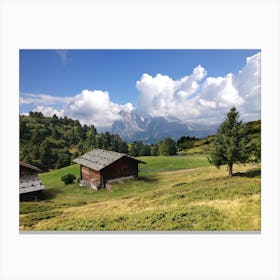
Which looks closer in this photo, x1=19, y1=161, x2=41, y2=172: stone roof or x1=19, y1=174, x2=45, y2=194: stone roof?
x1=19, y1=174, x2=45, y2=194: stone roof

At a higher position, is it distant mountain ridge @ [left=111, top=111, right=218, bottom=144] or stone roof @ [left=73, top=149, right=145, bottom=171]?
distant mountain ridge @ [left=111, top=111, right=218, bottom=144]

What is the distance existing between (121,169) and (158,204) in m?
2.85

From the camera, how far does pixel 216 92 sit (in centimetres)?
1095

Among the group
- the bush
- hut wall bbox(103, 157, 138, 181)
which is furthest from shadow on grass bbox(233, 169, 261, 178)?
the bush

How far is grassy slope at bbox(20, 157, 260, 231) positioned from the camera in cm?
977

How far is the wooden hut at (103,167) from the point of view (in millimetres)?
12266

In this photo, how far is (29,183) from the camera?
36.5 ft

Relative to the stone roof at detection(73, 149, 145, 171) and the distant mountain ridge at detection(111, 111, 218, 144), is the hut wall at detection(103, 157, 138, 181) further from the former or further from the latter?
the distant mountain ridge at detection(111, 111, 218, 144)

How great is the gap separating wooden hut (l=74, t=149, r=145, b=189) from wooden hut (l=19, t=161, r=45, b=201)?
2069 millimetres

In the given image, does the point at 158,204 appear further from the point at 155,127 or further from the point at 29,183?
the point at 29,183
